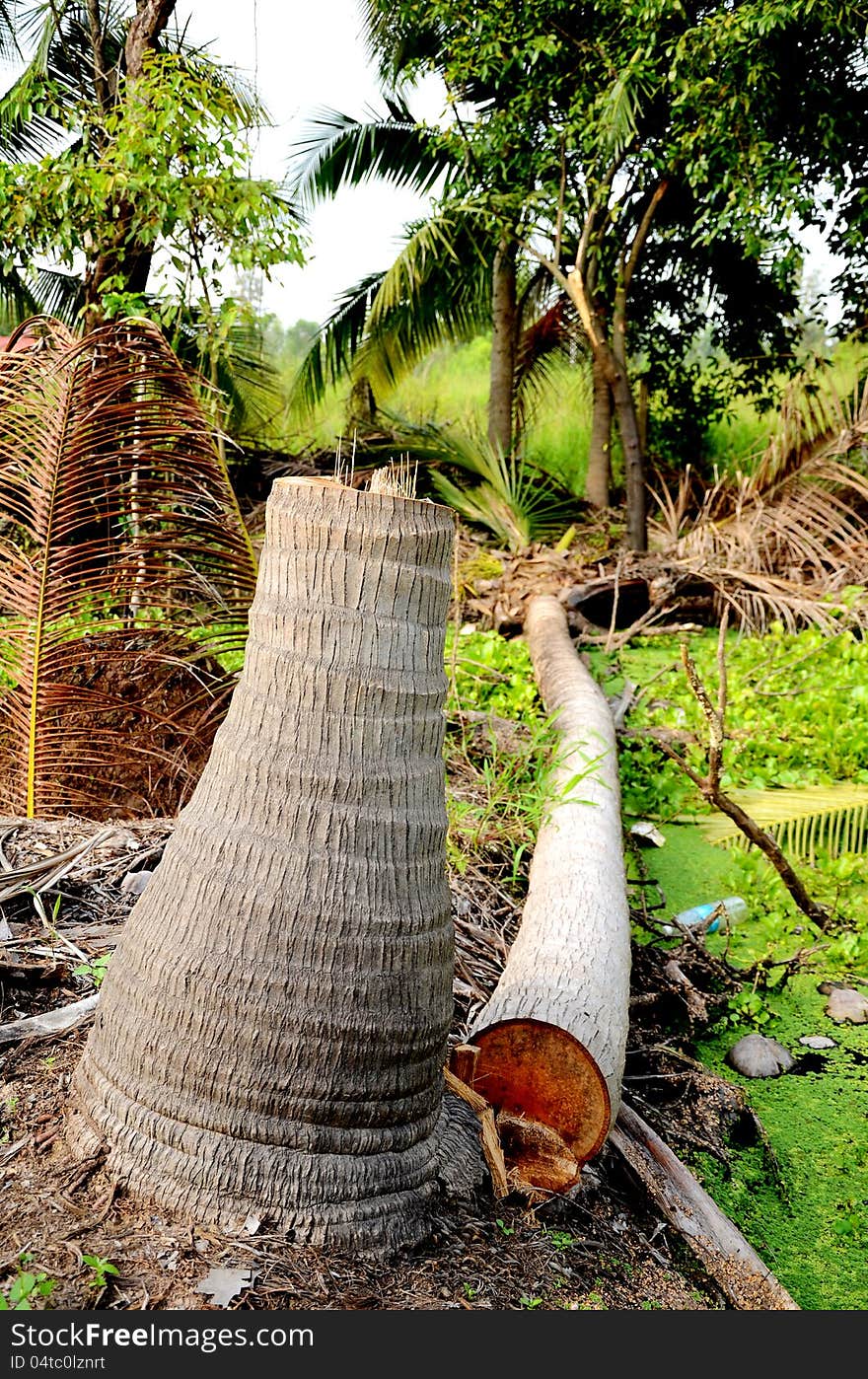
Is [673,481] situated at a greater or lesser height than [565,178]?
lesser

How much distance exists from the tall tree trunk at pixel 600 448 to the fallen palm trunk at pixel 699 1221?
10347mm

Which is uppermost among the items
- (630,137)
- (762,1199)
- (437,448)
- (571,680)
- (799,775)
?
(630,137)

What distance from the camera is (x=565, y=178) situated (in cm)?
984

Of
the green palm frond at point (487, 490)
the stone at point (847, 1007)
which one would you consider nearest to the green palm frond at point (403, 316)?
the green palm frond at point (487, 490)

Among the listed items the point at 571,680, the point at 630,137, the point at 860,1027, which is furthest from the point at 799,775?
the point at 630,137

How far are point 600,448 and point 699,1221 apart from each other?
10738mm

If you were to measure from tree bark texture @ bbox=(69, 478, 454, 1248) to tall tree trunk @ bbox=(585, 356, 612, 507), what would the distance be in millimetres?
10768

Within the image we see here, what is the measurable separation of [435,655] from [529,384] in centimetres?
1269

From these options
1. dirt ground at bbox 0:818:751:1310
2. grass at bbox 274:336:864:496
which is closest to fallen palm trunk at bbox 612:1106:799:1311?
dirt ground at bbox 0:818:751:1310

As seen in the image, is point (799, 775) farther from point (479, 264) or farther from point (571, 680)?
point (479, 264)

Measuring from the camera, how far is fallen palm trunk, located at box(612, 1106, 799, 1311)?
202 centimetres

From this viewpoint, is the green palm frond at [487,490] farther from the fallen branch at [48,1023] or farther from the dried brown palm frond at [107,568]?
the fallen branch at [48,1023]

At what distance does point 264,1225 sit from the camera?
164cm

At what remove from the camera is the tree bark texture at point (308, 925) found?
1.64 m
